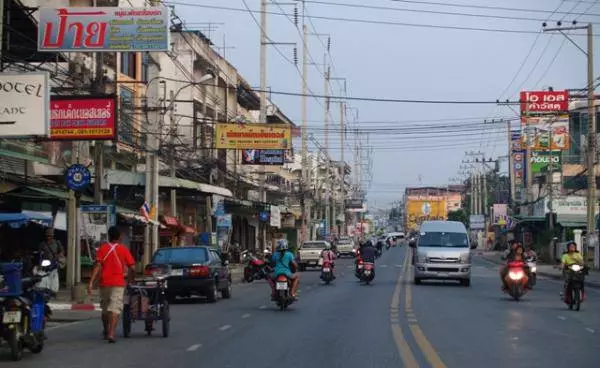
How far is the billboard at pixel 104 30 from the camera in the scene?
25953 mm

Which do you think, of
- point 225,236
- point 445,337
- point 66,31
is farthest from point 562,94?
point 445,337

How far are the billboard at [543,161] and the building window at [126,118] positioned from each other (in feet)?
136

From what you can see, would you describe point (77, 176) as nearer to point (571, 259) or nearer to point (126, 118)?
point (571, 259)

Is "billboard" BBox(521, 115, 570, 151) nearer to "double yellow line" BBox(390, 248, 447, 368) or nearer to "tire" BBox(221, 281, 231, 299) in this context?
"tire" BBox(221, 281, 231, 299)

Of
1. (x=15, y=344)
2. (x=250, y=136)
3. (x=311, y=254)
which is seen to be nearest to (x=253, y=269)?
(x=250, y=136)

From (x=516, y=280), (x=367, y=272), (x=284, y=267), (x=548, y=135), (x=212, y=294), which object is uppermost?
(x=548, y=135)

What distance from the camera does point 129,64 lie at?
46.8 metres

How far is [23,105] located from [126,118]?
2050 centimetres

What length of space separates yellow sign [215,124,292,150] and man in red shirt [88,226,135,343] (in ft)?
89.5

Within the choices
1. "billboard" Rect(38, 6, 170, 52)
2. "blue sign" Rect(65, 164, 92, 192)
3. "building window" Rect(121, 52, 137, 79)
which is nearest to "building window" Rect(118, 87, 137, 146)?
"building window" Rect(121, 52, 137, 79)

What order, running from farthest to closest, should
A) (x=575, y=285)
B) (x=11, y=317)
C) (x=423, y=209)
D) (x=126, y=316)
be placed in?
(x=423, y=209)
(x=575, y=285)
(x=126, y=316)
(x=11, y=317)

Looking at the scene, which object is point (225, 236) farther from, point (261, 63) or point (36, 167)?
point (36, 167)

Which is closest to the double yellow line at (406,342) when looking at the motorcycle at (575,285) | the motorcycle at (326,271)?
the motorcycle at (575,285)

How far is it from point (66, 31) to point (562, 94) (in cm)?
4842
